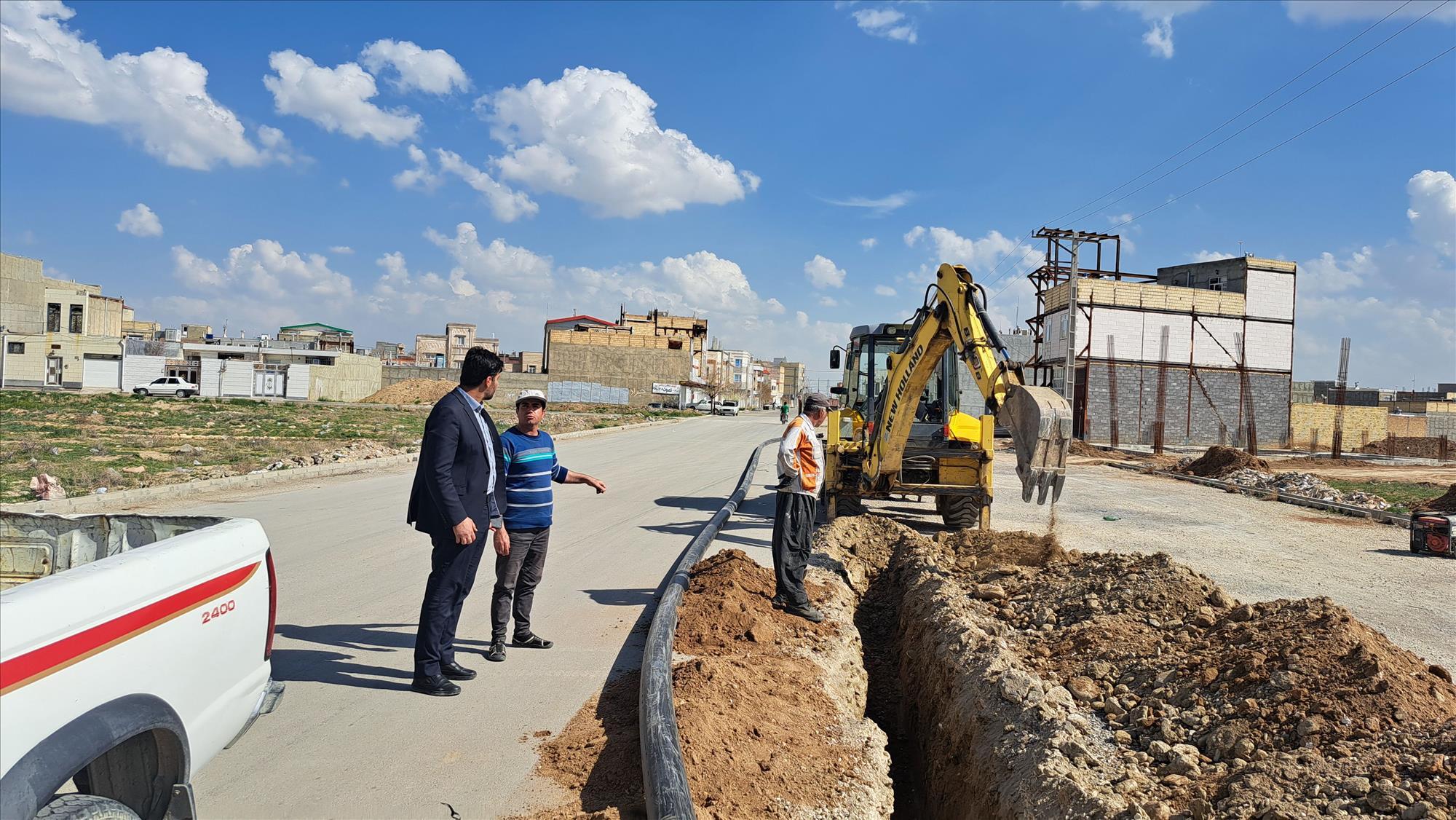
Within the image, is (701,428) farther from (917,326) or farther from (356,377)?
(356,377)

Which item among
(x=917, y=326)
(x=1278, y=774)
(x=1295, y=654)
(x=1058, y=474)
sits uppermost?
(x=917, y=326)

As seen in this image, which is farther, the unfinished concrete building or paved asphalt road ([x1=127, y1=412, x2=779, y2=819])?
the unfinished concrete building

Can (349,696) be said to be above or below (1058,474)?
below

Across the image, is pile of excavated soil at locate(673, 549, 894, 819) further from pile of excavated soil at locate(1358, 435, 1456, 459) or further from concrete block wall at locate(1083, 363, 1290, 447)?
pile of excavated soil at locate(1358, 435, 1456, 459)

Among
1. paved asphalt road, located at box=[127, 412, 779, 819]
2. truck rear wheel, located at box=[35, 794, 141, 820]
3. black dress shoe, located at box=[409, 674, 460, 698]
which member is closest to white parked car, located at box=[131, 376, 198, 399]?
paved asphalt road, located at box=[127, 412, 779, 819]

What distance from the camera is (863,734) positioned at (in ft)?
16.8

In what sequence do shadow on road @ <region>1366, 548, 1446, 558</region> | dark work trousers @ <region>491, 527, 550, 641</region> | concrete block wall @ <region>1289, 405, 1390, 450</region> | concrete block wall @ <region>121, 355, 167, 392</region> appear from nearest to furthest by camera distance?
dark work trousers @ <region>491, 527, 550, 641</region>, shadow on road @ <region>1366, 548, 1446, 558</region>, concrete block wall @ <region>1289, 405, 1390, 450</region>, concrete block wall @ <region>121, 355, 167, 392</region>

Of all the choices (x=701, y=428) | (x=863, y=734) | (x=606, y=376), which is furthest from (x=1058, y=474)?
(x=606, y=376)

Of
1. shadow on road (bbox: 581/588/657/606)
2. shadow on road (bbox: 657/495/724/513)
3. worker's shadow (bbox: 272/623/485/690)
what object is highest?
shadow on road (bbox: 657/495/724/513)

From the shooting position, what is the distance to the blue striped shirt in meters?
5.74

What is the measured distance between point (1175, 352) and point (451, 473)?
39.4m

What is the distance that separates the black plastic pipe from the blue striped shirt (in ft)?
3.44

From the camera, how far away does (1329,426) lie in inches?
1581

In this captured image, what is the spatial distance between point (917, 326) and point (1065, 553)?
3.09 meters
